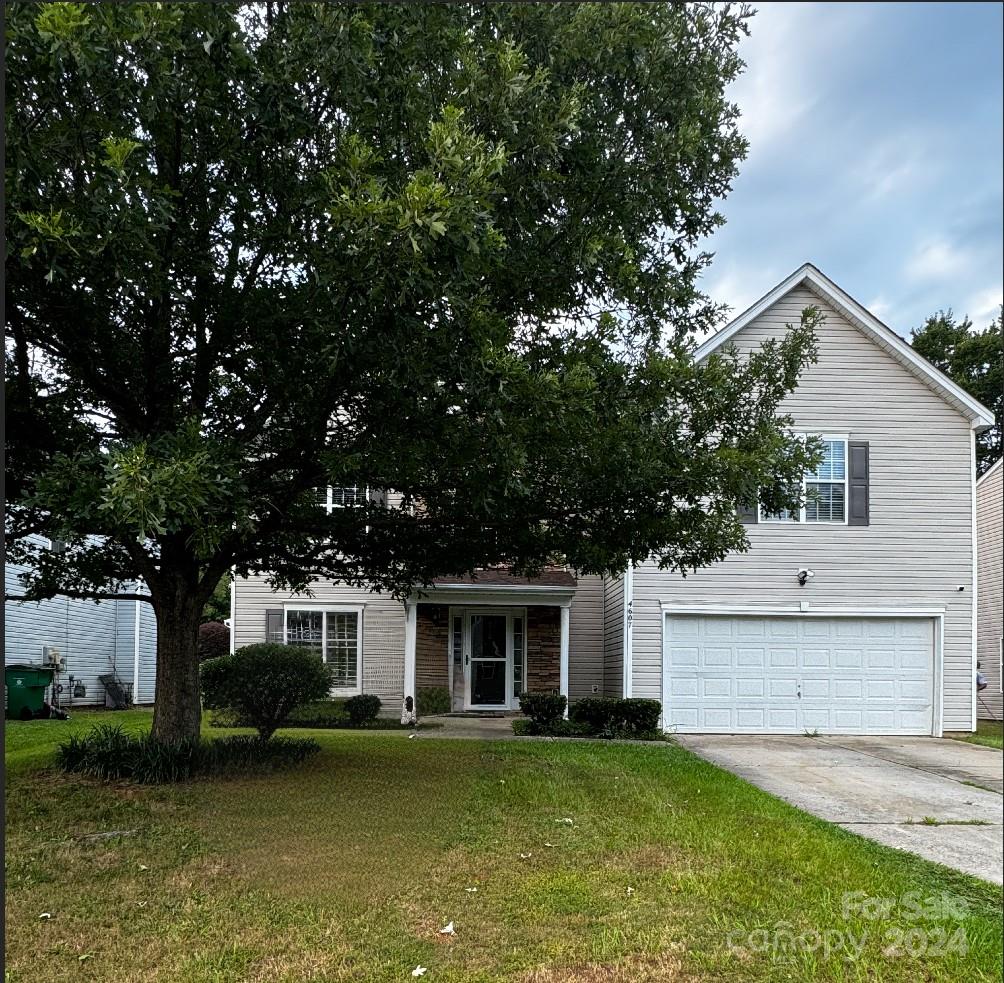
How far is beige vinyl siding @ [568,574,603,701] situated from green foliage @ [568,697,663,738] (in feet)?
12.2

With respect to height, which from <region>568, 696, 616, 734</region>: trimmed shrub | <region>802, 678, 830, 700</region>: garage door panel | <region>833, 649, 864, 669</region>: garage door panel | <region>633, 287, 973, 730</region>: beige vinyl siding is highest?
<region>633, 287, 973, 730</region>: beige vinyl siding

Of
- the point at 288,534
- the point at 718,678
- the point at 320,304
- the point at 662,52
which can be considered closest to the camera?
the point at 320,304

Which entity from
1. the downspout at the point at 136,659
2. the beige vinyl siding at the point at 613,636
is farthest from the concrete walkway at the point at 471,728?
the downspout at the point at 136,659

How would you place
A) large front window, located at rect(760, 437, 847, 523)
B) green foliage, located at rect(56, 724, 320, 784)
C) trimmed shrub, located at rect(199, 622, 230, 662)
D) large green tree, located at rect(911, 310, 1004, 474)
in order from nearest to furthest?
green foliage, located at rect(56, 724, 320, 784), large front window, located at rect(760, 437, 847, 523), trimmed shrub, located at rect(199, 622, 230, 662), large green tree, located at rect(911, 310, 1004, 474)

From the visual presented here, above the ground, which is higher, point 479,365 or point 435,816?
point 479,365

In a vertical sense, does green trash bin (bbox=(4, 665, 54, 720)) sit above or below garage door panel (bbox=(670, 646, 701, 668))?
below

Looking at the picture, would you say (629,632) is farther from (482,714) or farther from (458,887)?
(458,887)

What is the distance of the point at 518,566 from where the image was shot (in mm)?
8594

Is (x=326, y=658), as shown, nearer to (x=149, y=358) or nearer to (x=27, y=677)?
(x=27, y=677)

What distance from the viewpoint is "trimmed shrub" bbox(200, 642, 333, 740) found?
984cm

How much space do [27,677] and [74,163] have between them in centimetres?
1311

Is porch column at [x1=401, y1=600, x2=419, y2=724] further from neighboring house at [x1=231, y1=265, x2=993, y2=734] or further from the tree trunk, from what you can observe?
the tree trunk

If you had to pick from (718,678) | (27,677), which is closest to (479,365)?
(718,678)

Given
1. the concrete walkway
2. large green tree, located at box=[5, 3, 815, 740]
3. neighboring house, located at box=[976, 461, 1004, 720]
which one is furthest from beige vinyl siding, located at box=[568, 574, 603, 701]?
large green tree, located at box=[5, 3, 815, 740]
